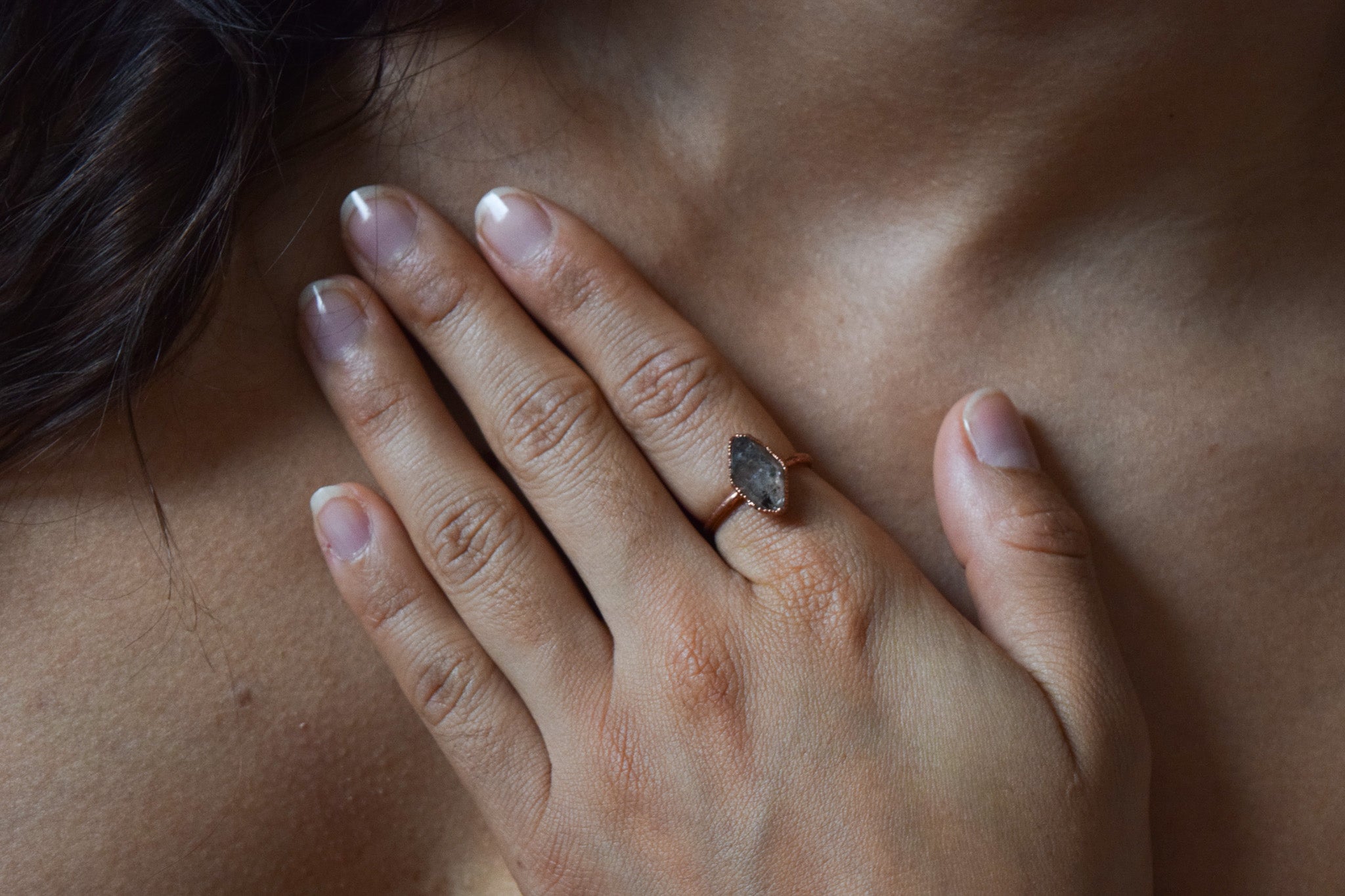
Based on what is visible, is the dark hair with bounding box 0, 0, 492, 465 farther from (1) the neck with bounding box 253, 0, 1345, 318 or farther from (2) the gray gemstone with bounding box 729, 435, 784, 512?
(2) the gray gemstone with bounding box 729, 435, 784, 512

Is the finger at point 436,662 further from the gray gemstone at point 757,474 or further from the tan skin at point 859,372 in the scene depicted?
the gray gemstone at point 757,474

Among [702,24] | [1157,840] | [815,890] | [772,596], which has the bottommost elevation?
[1157,840]

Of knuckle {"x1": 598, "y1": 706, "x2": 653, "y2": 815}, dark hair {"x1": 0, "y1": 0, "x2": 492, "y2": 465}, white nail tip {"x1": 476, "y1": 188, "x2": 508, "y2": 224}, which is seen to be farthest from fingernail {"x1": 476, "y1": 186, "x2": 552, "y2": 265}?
knuckle {"x1": 598, "y1": 706, "x2": 653, "y2": 815}

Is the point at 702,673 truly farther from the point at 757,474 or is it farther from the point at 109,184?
the point at 109,184

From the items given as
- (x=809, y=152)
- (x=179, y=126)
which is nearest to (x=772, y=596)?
(x=809, y=152)

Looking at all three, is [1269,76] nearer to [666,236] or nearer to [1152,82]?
[1152,82]

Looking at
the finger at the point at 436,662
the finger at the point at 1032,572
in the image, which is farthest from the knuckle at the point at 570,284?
the finger at the point at 1032,572

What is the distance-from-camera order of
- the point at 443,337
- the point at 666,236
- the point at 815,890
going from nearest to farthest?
1. the point at 815,890
2. the point at 443,337
3. the point at 666,236
